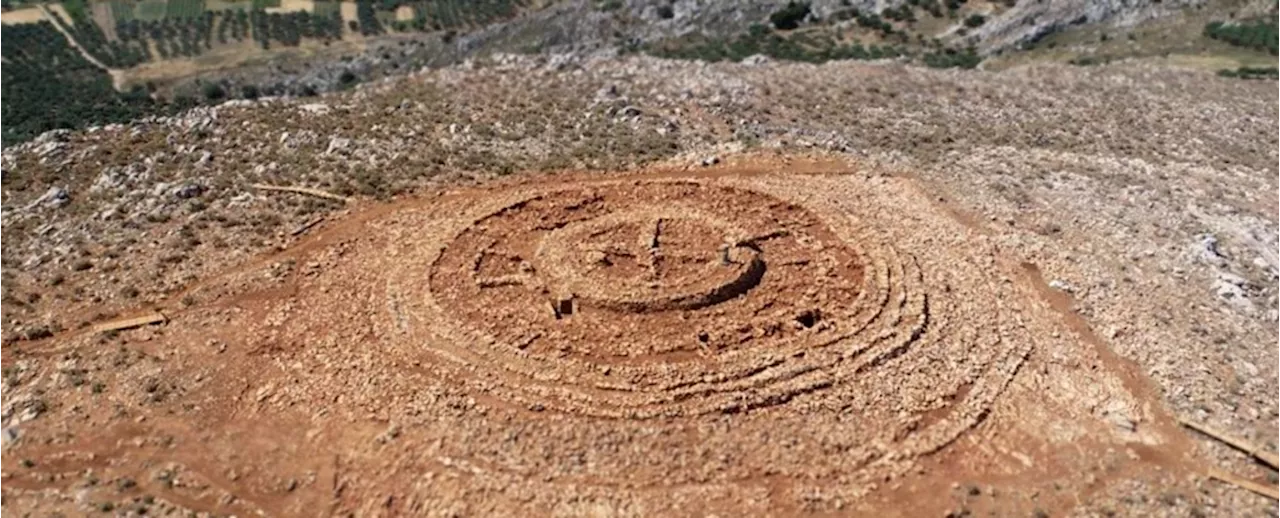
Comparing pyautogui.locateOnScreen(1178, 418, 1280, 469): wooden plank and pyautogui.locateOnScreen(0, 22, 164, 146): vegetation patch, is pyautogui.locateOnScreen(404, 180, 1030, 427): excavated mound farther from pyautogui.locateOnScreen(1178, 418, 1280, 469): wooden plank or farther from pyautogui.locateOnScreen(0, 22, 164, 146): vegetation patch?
pyautogui.locateOnScreen(0, 22, 164, 146): vegetation patch

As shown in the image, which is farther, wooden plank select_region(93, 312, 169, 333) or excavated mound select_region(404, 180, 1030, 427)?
wooden plank select_region(93, 312, 169, 333)

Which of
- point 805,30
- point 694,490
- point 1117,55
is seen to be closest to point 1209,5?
point 1117,55

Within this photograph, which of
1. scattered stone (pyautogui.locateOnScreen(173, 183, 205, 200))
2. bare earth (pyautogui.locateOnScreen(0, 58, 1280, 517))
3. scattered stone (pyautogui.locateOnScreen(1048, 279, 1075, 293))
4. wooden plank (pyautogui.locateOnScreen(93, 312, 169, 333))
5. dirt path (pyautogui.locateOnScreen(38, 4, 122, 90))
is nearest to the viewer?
bare earth (pyautogui.locateOnScreen(0, 58, 1280, 517))

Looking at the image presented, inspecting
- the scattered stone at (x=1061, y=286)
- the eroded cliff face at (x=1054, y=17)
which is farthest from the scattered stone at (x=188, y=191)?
the eroded cliff face at (x=1054, y=17)

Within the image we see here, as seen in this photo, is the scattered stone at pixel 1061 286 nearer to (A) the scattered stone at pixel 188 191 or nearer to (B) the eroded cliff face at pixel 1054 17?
(A) the scattered stone at pixel 188 191

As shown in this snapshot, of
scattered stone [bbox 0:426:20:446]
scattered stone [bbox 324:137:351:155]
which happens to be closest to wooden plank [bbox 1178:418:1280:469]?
scattered stone [bbox 0:426:20:446]

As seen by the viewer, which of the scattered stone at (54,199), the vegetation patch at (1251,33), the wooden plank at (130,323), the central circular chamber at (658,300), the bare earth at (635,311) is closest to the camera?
the bare earth at (635,311)
